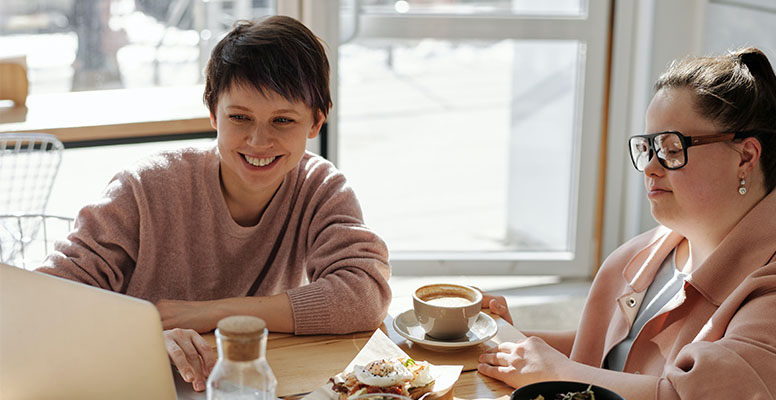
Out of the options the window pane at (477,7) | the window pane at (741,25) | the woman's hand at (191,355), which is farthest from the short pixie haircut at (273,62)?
the window pane at (741,25)

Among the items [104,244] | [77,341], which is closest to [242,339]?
[77,341]

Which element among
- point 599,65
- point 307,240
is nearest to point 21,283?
point 307,240

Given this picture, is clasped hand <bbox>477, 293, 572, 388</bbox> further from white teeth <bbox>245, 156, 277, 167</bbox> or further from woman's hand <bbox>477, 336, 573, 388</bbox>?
white teeth <bbox>245, 156, 277, 167</bbox>

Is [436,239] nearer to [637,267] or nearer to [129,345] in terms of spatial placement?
[637,267]

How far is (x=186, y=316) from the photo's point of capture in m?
1.41

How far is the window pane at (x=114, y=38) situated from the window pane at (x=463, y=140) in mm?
536

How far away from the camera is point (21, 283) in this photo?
3.13ft

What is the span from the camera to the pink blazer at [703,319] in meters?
1.12

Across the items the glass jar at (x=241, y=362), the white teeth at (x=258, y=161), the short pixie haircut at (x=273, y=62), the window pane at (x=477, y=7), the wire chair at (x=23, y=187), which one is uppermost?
the window pane at (x=477, y=7)

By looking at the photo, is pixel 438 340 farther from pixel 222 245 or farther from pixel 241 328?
pixel 241 328

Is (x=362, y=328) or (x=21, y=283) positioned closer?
(x=21, y=283)

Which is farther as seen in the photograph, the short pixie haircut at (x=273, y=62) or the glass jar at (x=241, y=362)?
the short pixie haircut at (x=273, y=62)

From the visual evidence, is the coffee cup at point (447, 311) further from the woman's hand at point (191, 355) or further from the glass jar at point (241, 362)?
the glass jar at point (241, 362)

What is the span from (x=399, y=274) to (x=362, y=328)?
2.12 m
